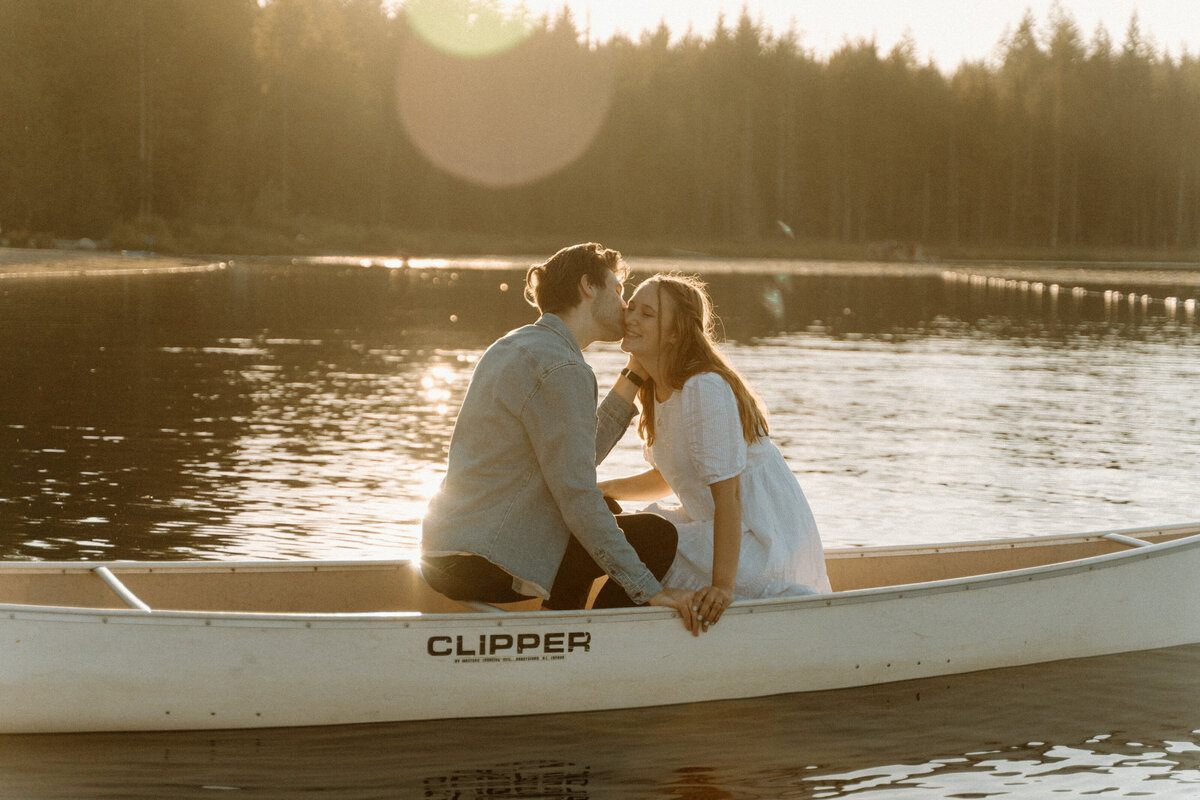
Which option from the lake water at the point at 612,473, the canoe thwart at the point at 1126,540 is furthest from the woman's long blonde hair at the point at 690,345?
the canoe thwart at the point at 1126,540

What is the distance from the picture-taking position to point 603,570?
249 inches

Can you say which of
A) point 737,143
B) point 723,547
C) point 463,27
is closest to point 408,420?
point 723,547

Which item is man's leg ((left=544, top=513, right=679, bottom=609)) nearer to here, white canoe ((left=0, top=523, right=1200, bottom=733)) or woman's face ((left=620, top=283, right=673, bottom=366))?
white canoe ((left=0, top=523, right=1200, bottom=733))

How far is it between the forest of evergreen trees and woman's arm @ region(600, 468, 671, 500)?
66.0m

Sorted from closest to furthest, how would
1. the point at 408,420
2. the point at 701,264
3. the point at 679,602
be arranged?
the point at 679,602
the point at 408,420
the point at 701,264

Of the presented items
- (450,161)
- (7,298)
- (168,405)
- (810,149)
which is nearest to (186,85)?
(450,161)

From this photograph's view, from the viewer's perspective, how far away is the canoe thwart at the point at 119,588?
6332mm

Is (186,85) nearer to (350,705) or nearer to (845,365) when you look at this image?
(845,365)

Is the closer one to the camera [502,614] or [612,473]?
[502,614]

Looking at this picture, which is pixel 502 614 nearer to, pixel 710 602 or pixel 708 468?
pixel 710 602

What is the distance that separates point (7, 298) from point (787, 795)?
99.9 ft

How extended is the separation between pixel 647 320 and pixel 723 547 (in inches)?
36.2

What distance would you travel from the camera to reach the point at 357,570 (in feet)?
23.4

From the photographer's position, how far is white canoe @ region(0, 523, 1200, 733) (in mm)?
5902
